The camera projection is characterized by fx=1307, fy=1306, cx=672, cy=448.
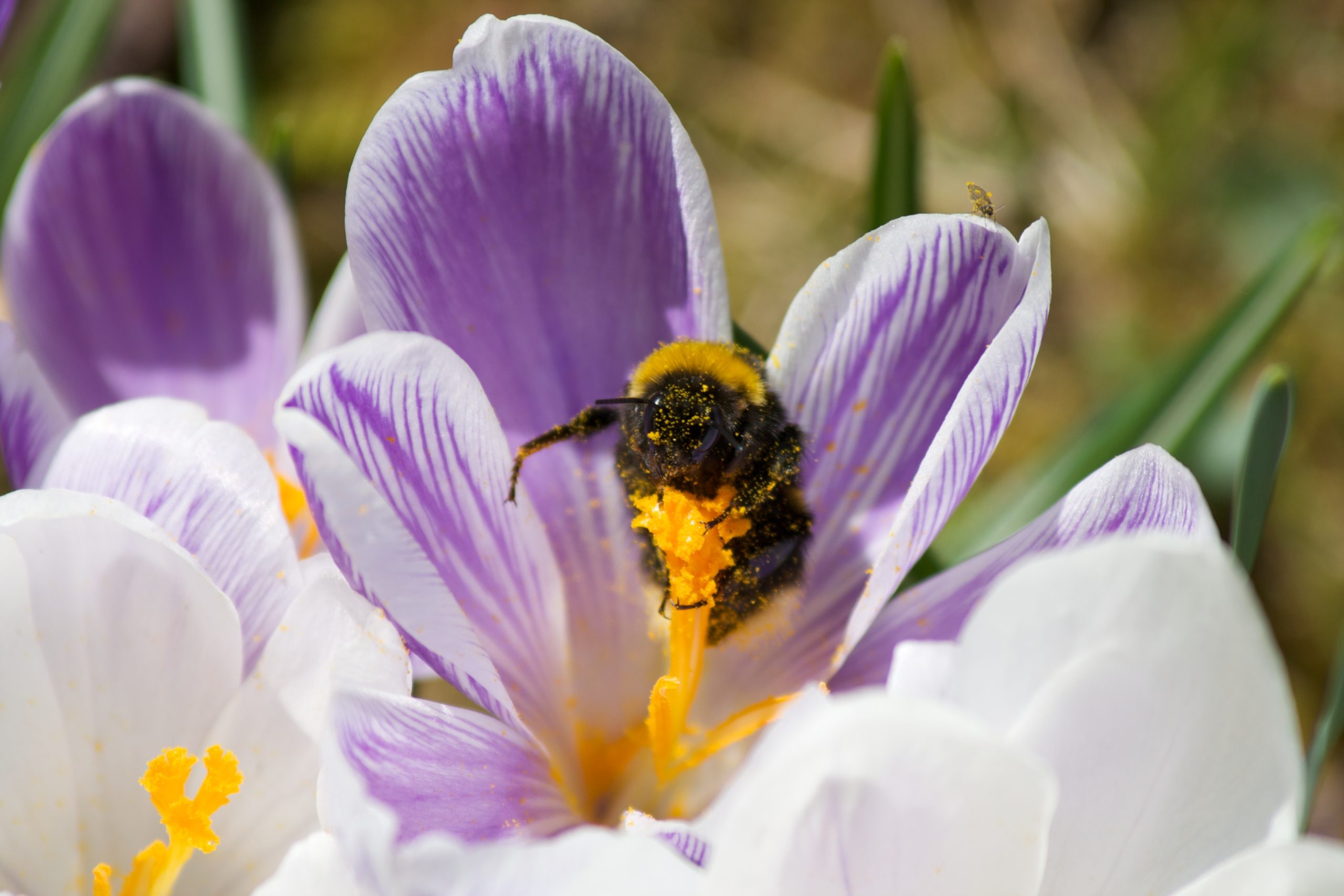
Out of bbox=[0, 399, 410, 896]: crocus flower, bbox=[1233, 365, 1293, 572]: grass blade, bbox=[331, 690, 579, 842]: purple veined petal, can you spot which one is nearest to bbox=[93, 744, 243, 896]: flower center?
bbox=[0, 399, 410, 896]: crocus flower

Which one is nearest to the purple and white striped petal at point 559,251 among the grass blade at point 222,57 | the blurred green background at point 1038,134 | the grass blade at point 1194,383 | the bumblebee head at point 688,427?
the bumblebee head at point 688,427

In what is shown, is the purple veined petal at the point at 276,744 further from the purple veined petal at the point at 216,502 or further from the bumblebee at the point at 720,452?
the bumblebee at the point at 720,452

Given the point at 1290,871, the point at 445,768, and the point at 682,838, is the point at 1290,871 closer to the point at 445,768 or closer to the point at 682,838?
the point at 682,838

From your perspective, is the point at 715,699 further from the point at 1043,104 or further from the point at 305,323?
the point at 1043,104

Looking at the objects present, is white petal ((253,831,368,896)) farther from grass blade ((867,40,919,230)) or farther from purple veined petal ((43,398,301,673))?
grass blade ((867,40,919,230))

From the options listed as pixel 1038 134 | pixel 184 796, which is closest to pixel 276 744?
pixel 184 796

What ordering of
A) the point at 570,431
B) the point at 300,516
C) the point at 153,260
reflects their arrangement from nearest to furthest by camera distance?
the point at 570,431
the point at 300,516
the point at 153,260
